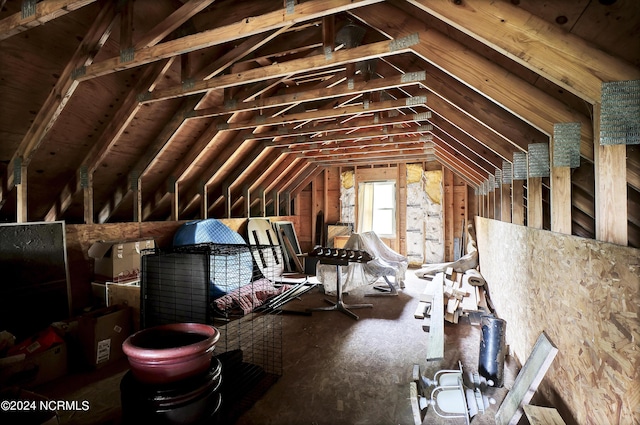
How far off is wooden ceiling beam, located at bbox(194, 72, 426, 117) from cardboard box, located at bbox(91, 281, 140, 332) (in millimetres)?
2093

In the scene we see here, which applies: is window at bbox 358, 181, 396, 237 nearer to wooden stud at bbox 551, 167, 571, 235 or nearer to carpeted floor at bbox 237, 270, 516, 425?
carpeted floor at bbox 237, 270, 516, 425

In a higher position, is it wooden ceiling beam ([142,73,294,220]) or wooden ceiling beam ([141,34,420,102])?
wooden ceiling beam ([141,34,420,102])

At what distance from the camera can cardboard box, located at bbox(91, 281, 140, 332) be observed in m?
3.09

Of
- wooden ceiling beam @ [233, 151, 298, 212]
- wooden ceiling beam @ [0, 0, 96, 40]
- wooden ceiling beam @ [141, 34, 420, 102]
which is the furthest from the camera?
wooden ceiling beam @ [233, 151, 298, 212]

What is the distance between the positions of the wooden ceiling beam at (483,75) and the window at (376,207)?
5.55 meters

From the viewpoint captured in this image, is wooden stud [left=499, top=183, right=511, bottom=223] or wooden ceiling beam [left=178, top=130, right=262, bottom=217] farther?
wooden ceiling beam [left=178, top=130, right=262, bottom=217]

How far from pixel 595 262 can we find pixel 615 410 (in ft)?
1.98

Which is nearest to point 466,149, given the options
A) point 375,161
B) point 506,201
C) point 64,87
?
point 506,201

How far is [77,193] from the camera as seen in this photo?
3.81 m

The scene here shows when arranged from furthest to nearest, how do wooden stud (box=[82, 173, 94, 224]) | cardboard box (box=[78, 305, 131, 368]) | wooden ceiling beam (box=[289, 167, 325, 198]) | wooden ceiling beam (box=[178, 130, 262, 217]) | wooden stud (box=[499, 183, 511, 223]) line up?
1. wooden ceiling beam (box=[289, 167, 325, 198])
2. wooden ceiling beam (box=[178, 130, 262, 217])
3. wooden stud (box=[82, 173, 94, 224])
4. wooden stud (box=[499, 183, 511, 223])
5. cardboard box (box=[78, 305, 131, 368])

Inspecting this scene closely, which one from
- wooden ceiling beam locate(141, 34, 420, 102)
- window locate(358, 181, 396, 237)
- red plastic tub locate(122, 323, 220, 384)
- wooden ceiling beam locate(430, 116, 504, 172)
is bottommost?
red plastic tub locate(122, 323, 220, 384)

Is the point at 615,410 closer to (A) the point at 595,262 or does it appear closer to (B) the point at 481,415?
(A) the point at 595,262

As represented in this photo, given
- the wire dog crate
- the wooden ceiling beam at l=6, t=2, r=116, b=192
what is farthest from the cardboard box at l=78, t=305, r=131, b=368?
the wooden ceiling beam at l=6, t=2, r=116, b=192

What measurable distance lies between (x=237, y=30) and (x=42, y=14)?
116cm
